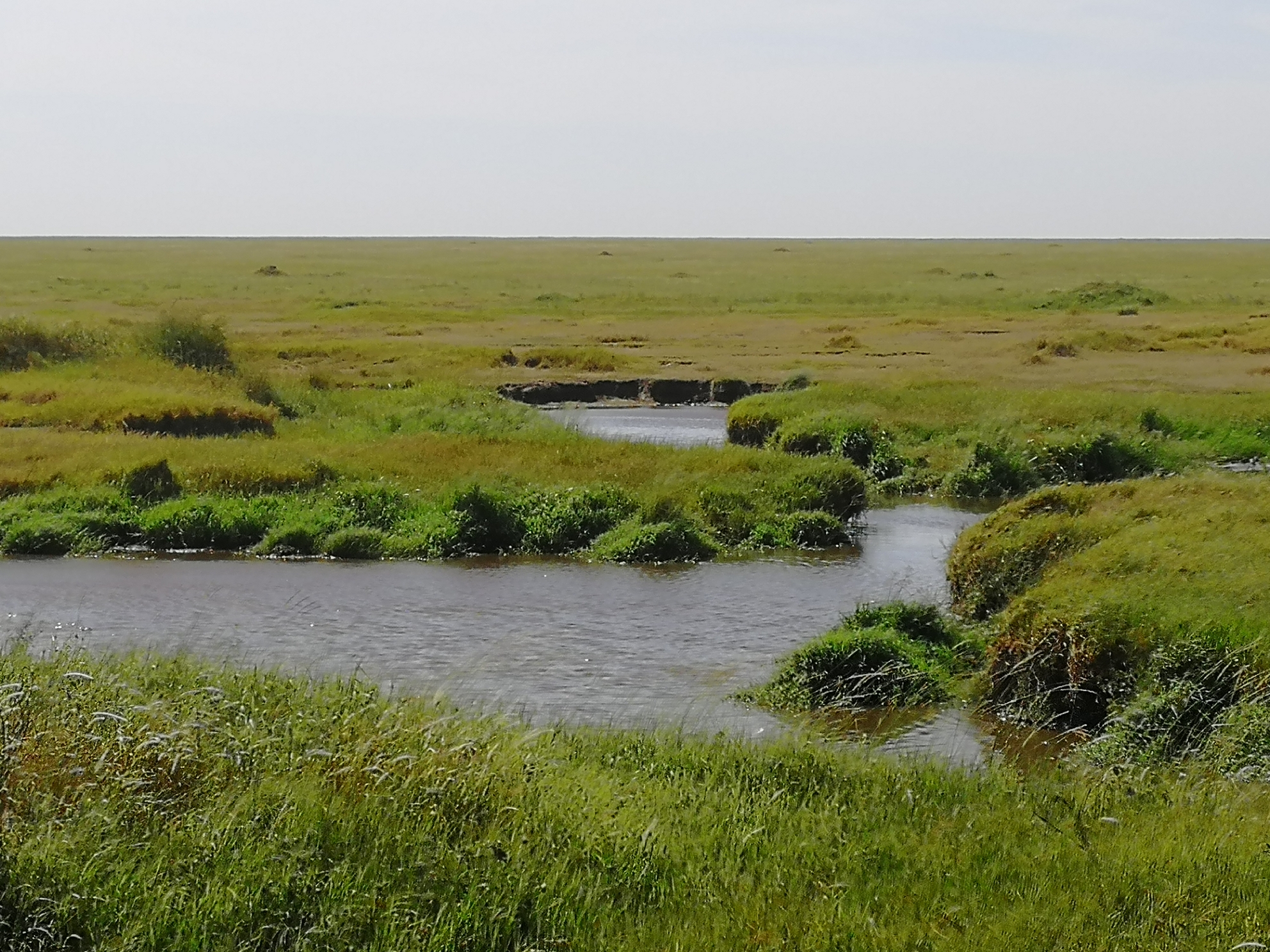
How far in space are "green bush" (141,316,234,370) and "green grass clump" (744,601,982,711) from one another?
27.2 meters

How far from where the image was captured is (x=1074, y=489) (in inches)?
797

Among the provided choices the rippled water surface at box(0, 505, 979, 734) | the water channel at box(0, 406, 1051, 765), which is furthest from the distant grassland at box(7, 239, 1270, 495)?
the rippled water surface at box(0, 505, 979, 734)

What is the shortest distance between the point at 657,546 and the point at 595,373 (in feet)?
87.2

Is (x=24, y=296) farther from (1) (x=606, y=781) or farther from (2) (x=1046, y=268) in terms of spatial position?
(2) (x=1046, y=268)

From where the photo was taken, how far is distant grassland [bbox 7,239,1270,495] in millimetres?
28234

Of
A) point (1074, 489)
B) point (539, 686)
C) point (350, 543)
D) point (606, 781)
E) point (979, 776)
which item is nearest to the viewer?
point (606, 781)

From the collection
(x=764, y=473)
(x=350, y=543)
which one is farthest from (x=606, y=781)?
(x=764, y=473)

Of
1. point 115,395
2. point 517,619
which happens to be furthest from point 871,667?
point 115,395

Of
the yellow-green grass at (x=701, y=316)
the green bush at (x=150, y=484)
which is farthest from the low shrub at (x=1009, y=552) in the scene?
the yellow-green grass at (x=701, y=316)

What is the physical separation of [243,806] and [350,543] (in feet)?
49.6

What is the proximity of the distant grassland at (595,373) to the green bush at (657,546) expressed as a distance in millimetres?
2574

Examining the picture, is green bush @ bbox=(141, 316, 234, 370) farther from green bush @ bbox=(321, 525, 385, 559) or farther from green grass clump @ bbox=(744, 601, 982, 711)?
green grass clump @ bbox=(744, 601, 982, 711)

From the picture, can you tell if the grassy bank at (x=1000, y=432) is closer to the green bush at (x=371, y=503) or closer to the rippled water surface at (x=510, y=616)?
the rippled water surface at (x=510, y=616)

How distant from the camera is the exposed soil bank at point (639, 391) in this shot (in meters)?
44.9
